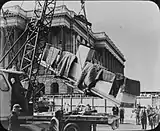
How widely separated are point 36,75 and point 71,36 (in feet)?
1.82

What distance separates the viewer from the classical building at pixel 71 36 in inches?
113

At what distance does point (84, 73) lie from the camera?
2.90 m

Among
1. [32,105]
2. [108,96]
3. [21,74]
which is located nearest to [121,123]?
[108,96]

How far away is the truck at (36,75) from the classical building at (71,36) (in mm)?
73

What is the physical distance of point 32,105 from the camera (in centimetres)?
299

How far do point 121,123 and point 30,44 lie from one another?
3.94ft

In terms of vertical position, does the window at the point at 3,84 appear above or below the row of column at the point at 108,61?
below

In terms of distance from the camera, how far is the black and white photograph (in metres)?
2.85

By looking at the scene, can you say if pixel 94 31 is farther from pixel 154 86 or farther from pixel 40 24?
pixel 154 86

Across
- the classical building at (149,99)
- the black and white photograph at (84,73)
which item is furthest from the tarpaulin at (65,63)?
the classical building at (149,99)

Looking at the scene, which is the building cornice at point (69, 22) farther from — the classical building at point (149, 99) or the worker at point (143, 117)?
the worker at point (143, 117)

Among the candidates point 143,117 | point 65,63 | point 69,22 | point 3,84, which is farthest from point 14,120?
point 143,117

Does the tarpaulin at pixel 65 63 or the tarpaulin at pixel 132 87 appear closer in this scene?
the tarpaulin at pixel 132 87

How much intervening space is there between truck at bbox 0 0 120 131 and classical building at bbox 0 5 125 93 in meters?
0.07
